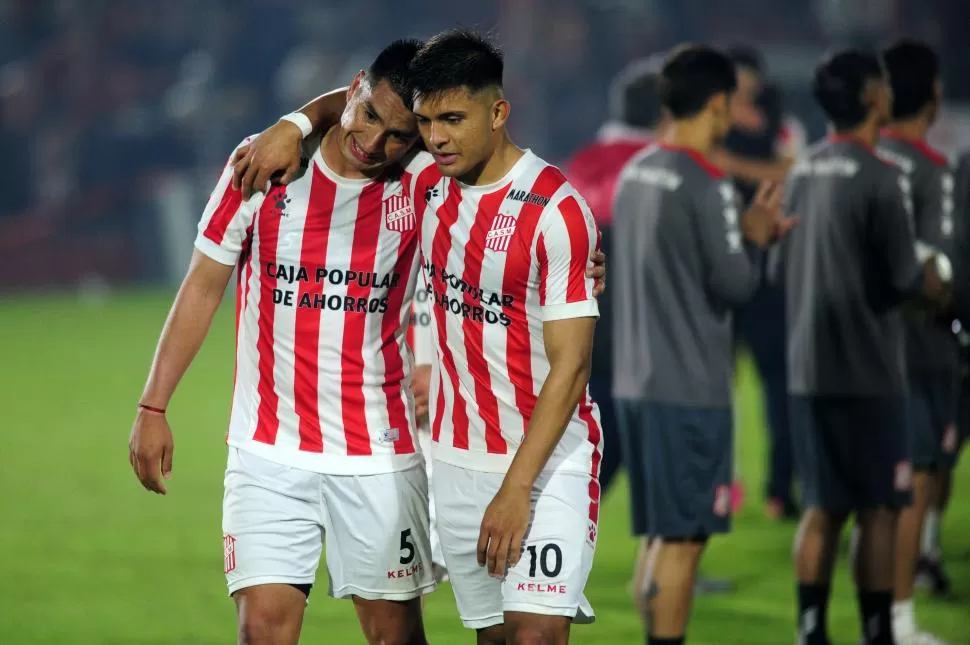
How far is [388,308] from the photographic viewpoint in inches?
158

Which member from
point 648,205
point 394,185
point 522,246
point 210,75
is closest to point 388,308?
point 394,185

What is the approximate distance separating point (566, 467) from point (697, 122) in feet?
6.13

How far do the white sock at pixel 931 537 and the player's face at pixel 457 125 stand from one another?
3.85 meters

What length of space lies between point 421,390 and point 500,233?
111cm

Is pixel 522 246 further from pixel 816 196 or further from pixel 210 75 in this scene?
pixel 210 75

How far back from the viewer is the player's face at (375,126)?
373 cm

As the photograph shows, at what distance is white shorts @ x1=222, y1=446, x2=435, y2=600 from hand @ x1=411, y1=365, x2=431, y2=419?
584mm

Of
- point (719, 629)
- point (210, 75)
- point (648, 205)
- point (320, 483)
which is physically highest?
point (210, 75)

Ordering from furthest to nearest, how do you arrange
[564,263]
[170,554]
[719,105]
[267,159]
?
[170,554], [719,105], [267,159], [564,263]

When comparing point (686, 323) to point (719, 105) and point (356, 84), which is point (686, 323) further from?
point (356, 84)

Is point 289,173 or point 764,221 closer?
point 289,173

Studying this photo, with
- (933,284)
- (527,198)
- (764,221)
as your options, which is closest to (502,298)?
(527,198)

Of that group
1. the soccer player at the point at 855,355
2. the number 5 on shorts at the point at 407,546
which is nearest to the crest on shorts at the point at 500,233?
the number 5 on shorts at the point at 407,546

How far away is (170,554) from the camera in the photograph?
7.37m
